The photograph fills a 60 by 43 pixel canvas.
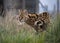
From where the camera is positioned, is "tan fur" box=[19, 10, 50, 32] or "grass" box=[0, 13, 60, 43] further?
"tan fur" box=[19, 10, 50, 32]

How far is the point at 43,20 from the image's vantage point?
15.0 ft

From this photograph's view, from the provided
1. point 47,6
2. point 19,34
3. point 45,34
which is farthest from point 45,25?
point 47,6

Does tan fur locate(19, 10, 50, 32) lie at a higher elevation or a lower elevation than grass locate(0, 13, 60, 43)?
higher

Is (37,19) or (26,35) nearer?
(26,35)

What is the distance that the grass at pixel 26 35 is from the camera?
3607mm

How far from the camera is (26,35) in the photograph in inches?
147

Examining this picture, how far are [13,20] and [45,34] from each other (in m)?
0.71

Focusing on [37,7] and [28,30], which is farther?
[37,7]

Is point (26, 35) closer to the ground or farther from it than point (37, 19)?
closer to the ground

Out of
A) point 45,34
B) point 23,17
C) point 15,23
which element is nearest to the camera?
point 45,34

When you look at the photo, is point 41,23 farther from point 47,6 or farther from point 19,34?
point 47,6

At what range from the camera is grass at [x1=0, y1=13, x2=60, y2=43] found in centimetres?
361

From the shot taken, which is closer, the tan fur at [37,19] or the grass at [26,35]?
the grass at [26,35]

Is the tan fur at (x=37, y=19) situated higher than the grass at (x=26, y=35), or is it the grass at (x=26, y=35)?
the tan fur at (x=37, y=19)
